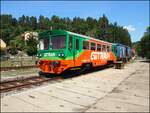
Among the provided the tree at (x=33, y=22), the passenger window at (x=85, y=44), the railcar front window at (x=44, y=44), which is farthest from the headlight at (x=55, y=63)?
the tree at (x=33, y=22)

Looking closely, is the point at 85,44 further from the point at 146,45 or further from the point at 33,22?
the point at 33,22

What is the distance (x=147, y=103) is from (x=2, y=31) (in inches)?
5330

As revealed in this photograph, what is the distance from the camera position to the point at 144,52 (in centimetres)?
6406

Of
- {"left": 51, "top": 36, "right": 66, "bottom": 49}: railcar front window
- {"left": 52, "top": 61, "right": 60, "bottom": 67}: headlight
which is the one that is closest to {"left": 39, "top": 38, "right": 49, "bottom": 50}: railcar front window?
{"left": 51, "top": 36, "right": 66, "bottom": 49}: railcar front window

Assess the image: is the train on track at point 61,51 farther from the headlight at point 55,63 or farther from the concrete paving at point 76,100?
the concrete paving at point 76,100

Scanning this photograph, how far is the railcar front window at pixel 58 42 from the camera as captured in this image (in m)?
16.7

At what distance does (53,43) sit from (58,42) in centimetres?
38

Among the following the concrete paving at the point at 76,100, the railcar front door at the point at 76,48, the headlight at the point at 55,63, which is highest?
the railcar front door at the point at 76,48

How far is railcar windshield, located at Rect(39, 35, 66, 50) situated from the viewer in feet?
54.9

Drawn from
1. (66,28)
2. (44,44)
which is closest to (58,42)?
(44,44)

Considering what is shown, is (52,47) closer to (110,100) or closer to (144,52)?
(110,100)

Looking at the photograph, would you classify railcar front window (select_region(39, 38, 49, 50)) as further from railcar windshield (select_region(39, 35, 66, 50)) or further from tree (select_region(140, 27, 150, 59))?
tree (select_region(140, 27, 150, 59))

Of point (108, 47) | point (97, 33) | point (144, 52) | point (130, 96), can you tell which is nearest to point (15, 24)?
point (97, 33)

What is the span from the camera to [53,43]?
56.5 ft
